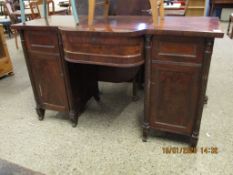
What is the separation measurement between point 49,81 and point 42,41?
1.09 feet

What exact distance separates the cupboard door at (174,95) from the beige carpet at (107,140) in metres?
0.21

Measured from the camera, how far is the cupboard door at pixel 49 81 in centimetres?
161

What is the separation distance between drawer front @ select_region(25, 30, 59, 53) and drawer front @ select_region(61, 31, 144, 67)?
5.5 inches

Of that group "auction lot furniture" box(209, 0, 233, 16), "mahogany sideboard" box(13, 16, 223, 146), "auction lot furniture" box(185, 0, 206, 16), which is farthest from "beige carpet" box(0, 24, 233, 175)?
"auction lot furniture" box(209, 0, 233, 16)

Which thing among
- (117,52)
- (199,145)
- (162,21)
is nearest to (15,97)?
(117,52)

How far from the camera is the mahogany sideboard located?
3.93 ft

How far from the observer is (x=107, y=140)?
1631 millimetres

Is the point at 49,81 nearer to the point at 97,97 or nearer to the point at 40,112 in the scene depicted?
the point at 40,112

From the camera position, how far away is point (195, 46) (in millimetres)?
1170

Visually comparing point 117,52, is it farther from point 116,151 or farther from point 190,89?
point 116,151

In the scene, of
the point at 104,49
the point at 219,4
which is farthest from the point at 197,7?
the point at 104,49

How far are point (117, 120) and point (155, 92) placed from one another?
23.9 inches
